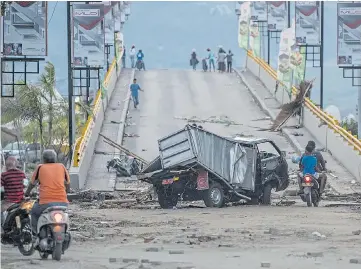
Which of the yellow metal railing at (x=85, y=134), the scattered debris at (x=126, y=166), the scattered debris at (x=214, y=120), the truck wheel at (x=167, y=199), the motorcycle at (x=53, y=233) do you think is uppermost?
the motorcycle at (x=53, y=233)

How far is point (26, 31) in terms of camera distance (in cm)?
3083

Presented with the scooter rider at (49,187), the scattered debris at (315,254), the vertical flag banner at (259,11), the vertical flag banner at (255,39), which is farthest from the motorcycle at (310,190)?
the vertical flag banner at (259,11)

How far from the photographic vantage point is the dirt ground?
1584 cm

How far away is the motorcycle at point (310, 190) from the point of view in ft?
88.5

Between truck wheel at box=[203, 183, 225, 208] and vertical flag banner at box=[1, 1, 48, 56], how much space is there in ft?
20.4

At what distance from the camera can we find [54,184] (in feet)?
54.2

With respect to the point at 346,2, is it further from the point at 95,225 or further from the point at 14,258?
the point at 14,258

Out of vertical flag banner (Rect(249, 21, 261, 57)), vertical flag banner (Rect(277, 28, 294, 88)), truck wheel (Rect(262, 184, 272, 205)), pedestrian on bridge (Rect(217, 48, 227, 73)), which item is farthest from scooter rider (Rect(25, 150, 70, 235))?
pedestrian on bridge (Rect(217, 48, 227, 73))

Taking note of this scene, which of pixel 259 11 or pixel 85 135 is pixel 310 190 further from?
pixel 259 11

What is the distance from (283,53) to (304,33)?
3306 mm

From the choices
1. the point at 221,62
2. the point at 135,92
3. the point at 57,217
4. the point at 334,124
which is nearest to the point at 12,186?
the point at 57,217

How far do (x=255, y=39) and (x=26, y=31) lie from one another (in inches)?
1518

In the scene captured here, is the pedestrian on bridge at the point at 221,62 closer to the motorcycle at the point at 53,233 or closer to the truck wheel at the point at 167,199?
the truck wheel at the point at 167,199

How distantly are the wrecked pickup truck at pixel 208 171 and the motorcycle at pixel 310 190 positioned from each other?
4.33 feet
